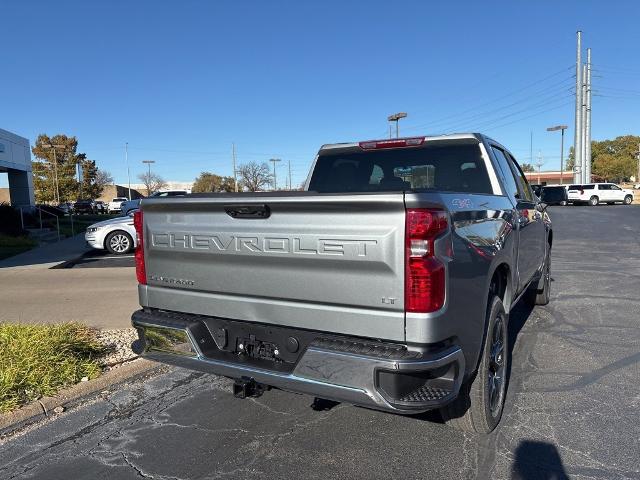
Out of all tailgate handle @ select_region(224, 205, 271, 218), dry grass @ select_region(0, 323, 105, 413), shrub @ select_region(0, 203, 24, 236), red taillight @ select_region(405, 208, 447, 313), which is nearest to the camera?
red taillight @ select_region(405, 208, 447, 313)

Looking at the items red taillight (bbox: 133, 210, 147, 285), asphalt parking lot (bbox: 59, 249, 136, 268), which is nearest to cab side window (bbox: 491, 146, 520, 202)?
red taillight (bbox: 133, 210, 147, 285)

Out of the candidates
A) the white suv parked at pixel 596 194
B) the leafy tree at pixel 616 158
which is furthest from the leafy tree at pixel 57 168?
the leafy tree at pixel 616 158

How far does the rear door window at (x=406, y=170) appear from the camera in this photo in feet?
14.6

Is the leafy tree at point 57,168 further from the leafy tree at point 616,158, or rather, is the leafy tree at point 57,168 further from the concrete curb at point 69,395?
Answer: the leafy tree at point 616,158

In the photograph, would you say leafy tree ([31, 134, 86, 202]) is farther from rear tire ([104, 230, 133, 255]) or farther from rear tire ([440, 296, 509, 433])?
rear tire ([440, 296, 509, 433])

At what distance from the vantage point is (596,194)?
41.1 m

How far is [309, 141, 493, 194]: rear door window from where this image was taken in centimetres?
446

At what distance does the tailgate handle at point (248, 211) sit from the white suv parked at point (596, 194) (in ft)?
141

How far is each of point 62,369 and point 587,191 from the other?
43.9 metres

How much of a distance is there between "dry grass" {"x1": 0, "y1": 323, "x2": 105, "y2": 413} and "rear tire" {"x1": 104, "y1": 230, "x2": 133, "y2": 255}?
877 centimetres

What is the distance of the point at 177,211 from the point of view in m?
3.40

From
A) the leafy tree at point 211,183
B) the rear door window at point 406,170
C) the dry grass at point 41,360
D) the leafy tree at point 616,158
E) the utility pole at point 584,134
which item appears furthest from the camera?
the leafy tree at point 616,158

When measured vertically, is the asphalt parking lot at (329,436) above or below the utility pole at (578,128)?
below

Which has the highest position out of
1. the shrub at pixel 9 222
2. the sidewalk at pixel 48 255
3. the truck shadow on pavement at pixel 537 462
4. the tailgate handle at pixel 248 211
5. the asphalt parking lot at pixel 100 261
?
the tailgate handle at pixel 248 211
